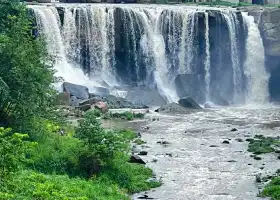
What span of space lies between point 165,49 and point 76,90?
981 cm

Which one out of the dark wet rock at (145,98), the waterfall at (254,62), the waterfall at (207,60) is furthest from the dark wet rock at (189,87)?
the waterfall at (254,62)

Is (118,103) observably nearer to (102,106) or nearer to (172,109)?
(102,106)

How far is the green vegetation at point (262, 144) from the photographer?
1033 inches

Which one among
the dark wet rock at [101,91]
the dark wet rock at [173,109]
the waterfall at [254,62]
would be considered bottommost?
the dark wet rock at [173,109]

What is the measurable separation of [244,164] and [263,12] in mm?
24389

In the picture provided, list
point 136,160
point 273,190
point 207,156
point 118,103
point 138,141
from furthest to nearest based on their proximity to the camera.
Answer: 1. point 118,103
2. point 138,141
3. point 207,156
4. point 136,160
5. point 273,190

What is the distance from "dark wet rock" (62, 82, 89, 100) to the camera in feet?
123

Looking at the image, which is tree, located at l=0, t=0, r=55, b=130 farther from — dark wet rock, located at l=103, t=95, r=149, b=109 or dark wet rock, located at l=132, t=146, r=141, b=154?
dark wet rock, located at l=103, t=95, r=149, b=109

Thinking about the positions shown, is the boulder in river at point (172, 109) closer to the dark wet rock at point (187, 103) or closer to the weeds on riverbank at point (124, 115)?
the dark wet rock at point (187, 103)

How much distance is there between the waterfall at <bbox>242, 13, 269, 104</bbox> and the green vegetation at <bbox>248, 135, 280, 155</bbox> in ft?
55.8

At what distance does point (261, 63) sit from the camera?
46.1m

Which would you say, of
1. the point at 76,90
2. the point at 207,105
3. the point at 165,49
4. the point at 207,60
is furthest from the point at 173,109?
the point at 207,60

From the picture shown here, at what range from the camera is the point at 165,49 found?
45.0 metres

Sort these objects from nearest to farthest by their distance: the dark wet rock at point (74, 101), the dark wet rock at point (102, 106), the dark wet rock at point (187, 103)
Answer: the dark wet rock at point (102, 106), the dark wet rock at point (74, 101), the dark wet rock at point (187, 103)
